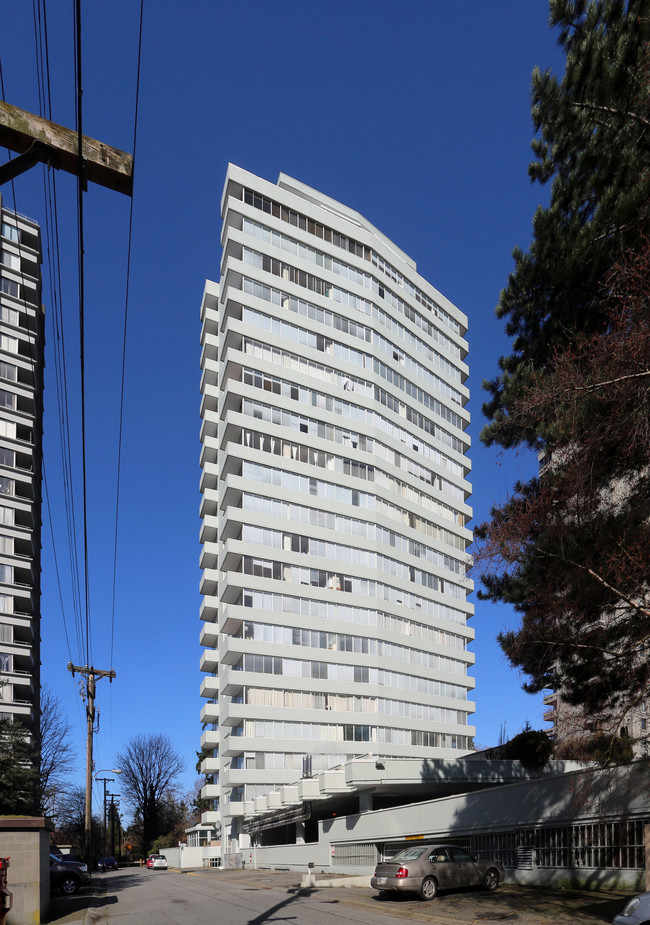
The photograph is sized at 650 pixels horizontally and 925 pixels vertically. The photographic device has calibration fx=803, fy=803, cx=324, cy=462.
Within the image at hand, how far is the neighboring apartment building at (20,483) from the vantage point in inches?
2394

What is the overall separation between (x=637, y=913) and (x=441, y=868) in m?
10.4

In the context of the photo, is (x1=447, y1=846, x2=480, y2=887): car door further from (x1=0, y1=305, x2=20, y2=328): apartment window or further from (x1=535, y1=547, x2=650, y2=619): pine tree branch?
A: (x1=0, y1=305, x2=20, y2=328): apartment window

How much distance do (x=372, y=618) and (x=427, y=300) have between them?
1320 inches

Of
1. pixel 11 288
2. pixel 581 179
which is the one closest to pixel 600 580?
pixel 581 179

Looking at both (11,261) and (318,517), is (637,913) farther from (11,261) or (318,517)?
(11,261)

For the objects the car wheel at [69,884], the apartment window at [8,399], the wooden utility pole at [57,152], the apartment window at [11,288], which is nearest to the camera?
the wooden utility pole at [57,152]

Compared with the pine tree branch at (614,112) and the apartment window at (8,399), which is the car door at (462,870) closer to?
the pine tree branch at (614,112)

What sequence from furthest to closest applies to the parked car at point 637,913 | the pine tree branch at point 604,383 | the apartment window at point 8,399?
the apartment window at point 8,399 < the pine tree branch at point 604,383 < the parked car at point 637,913

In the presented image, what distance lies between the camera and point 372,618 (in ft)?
200

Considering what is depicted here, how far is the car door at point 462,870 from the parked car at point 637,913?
1027 cm

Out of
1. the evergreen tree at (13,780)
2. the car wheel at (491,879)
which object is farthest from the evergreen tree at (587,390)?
the evergreen tree at (13,780)

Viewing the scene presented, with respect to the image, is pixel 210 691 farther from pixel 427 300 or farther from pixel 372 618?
pixel 427 300

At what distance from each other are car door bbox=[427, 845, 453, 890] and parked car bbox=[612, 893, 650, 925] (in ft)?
32.7

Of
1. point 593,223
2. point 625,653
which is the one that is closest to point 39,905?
point 625,653
